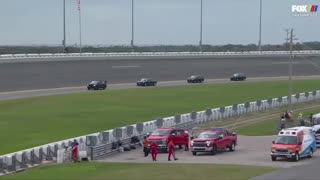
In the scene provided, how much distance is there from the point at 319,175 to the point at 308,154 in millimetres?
7839

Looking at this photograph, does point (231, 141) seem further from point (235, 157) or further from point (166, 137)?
point (166, 137)

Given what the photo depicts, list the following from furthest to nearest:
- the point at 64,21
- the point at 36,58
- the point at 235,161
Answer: the point at 64,21
the point at 36,58
the point at 235,161

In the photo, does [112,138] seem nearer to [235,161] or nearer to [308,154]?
[235,161]

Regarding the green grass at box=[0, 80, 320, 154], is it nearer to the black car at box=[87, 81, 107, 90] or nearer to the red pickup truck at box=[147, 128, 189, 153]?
the black car at box=[87, 81, 107, 90]

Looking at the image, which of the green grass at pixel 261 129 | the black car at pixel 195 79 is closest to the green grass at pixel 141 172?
the green grass at pixel 261 129

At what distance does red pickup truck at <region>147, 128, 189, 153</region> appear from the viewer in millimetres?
41812

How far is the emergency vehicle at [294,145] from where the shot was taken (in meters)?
37.0

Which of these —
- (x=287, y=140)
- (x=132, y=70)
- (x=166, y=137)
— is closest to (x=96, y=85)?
(x=132, y=70)

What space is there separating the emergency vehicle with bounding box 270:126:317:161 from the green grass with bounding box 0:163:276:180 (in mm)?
3452

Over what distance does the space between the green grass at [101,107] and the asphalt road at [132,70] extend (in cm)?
1331

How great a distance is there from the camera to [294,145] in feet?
122

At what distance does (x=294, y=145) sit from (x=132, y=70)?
3132 inches

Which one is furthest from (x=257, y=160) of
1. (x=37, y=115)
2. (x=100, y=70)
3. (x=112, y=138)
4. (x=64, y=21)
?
(x=64, y=21)

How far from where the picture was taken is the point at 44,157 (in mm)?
37375
